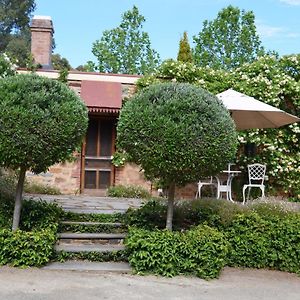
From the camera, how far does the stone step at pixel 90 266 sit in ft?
17.8

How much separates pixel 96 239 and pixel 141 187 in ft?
15.9

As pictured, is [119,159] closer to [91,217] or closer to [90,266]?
[91,217]

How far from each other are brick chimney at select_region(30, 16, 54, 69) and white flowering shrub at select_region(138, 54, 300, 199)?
3386mm

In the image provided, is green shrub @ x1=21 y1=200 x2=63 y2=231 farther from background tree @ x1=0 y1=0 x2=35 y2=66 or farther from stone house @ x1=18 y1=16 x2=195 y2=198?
background tree @ x1=0 y1=0 x2=35 y2=66

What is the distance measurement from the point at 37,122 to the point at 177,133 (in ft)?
5.73

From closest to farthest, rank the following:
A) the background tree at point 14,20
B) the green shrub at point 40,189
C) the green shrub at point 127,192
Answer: the green shrub at point 40,189, the green shrub at point 127,192, the background tree at point 14,20

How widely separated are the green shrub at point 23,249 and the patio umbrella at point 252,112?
394cm

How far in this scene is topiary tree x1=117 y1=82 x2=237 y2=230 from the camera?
214 inches

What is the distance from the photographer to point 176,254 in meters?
5.49

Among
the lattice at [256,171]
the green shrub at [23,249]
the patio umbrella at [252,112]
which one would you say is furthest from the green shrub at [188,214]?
the lattice at [256,171]

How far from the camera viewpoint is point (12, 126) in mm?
5215

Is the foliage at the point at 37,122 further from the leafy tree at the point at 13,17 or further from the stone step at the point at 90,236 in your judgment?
the leafy tree at the point at 13,17

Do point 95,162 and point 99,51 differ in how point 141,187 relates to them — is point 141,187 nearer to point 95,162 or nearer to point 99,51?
point 95,162

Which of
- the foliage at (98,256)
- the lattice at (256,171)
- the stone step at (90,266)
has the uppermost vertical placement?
the lattice at (256,171)
